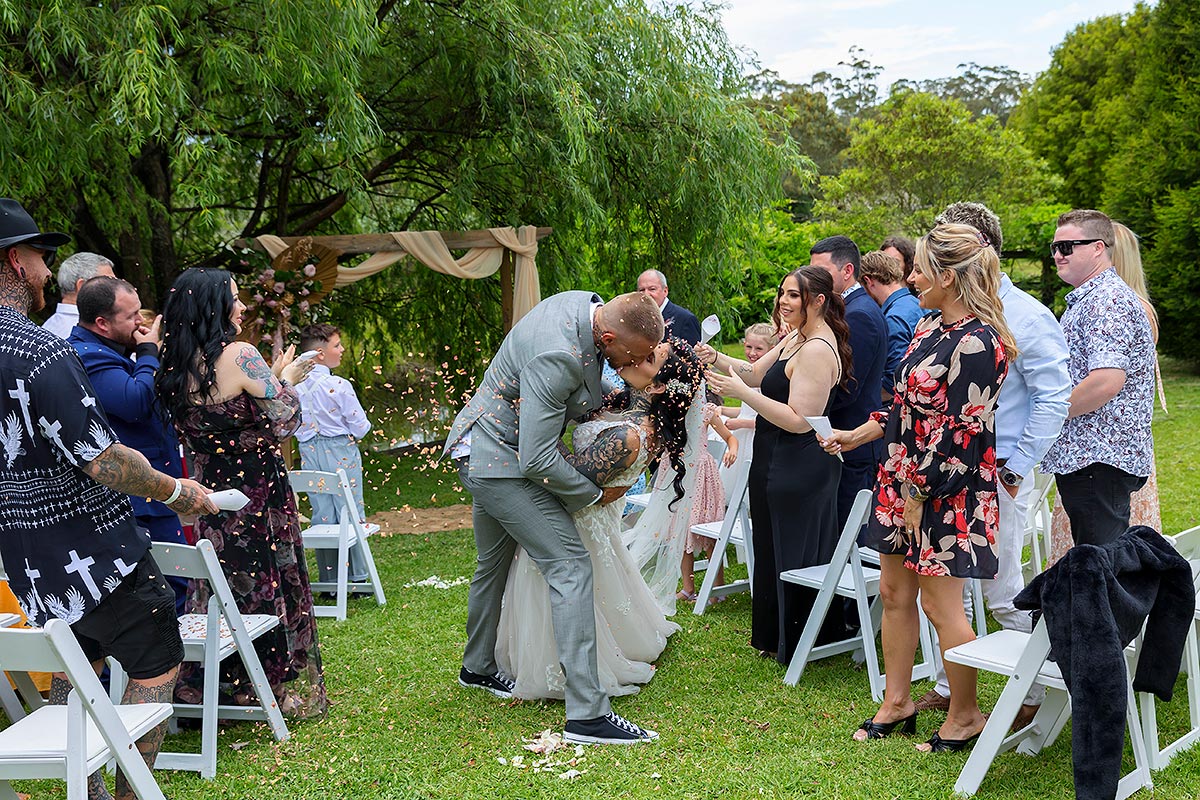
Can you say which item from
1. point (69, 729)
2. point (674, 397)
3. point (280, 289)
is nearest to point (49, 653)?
point (69, 729)

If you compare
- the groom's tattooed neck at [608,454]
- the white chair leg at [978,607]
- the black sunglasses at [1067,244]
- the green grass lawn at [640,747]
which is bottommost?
the green grass lawn at [640,747]

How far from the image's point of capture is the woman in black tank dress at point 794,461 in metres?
4.55

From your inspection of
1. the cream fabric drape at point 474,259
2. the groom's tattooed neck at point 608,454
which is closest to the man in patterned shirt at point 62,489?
the groom's tattooed neck at point 608,454

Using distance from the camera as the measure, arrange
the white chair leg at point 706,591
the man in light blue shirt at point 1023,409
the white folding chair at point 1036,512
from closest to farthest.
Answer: the man in light blue shirt at point 1023,409
the white folding chair at point 1036,512
the white chair leg at point 706,591

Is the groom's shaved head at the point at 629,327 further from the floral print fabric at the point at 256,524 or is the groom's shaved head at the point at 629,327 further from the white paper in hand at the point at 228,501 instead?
the white paper in hand at the point at 228,501

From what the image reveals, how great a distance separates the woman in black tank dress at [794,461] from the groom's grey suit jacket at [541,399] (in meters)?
0.80

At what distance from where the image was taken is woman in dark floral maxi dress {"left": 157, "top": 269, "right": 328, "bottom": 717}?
3.94 metres

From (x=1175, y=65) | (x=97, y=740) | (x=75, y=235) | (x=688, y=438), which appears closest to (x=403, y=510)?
(x=75, y=235)

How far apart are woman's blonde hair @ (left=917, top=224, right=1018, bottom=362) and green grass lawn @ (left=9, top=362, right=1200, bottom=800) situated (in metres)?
1.64

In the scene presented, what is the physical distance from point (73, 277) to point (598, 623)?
325cm

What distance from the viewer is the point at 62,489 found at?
3.02 m

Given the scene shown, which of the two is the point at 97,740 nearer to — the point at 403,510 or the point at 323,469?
the point at 323,469

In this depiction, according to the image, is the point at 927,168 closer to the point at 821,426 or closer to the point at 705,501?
the point at 705,501

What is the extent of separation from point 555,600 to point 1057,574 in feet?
6.54
